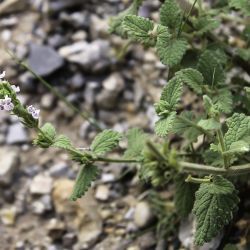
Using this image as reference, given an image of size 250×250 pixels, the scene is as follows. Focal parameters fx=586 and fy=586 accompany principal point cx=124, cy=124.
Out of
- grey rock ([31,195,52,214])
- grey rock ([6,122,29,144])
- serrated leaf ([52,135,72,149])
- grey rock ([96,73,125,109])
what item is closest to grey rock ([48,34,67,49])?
grey rock ([96,73,125,109])

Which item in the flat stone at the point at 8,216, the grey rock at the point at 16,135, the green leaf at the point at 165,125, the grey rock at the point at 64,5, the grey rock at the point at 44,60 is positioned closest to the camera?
the green leaf at the point at 165,125

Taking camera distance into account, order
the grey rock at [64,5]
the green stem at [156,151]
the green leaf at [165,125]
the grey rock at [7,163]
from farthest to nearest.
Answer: the grey rock at [64,5] → the grey rock at [7,163] → the green leaf at [165,125] → the green stem at [156,151]

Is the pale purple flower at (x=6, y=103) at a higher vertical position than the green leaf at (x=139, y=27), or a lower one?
lower

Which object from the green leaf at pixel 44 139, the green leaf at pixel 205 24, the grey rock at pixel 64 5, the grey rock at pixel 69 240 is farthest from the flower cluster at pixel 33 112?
the grey rock at pixel 64 5

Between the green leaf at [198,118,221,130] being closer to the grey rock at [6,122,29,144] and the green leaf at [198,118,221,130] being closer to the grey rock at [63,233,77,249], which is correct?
the grey rock at [63,233,77,249]

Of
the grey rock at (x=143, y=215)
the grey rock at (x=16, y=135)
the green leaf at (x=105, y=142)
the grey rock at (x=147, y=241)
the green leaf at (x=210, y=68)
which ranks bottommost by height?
the grey rock at (x=147, y=241)

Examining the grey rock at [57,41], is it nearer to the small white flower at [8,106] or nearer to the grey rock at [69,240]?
the grey rock at [69,240]

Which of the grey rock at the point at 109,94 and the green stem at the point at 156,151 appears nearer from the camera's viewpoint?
the green stem at the point at 156,151
